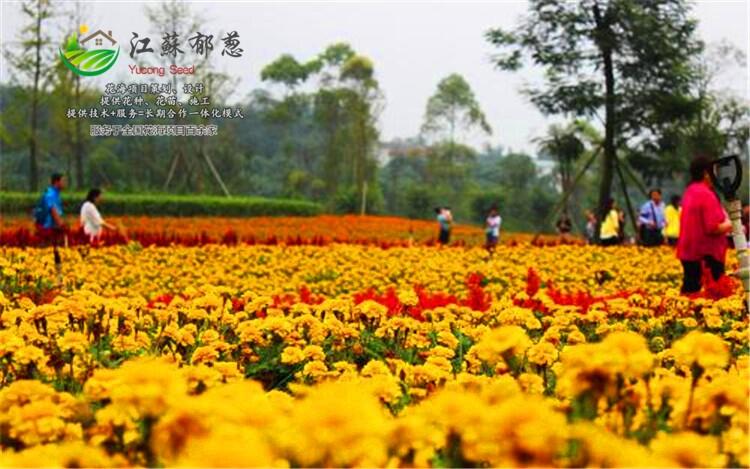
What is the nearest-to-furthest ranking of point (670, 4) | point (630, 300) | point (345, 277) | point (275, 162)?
point (630, 300)
point (345, 277)
point (670, 4)
point (275, 162)

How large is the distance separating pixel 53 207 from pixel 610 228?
28.1 feet

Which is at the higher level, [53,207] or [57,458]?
[53,207]

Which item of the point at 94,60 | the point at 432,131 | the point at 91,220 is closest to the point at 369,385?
the point at 94,60

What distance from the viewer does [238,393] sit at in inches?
61.6

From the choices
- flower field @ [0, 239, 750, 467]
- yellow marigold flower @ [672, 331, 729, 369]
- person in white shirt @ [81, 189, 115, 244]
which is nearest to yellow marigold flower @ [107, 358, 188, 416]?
flower field @ [0, 239, 750, 467]

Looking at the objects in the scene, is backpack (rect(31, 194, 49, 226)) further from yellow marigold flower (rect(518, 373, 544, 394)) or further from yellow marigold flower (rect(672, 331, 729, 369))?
yellow marigold flower (rect(672, 331, 729, 369))

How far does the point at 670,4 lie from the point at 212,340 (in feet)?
65.7

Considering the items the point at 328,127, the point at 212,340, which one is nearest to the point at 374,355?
the point at 212,340

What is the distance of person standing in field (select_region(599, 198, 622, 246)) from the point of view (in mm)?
14789

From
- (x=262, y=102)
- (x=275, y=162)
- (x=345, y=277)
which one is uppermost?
(x=262, y=102)

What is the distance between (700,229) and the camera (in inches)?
259

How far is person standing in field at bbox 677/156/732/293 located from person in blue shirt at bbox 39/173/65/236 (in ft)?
22.3

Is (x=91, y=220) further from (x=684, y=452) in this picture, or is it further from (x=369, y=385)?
(x=684, y=452)

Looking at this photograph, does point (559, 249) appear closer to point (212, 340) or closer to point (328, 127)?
point (212, 340)
